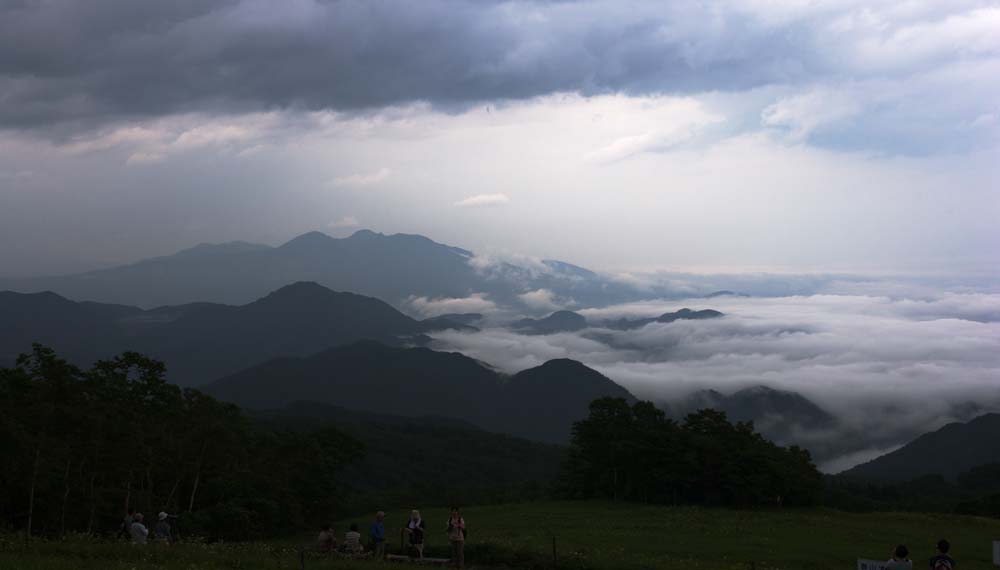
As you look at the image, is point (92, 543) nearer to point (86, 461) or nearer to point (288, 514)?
point (86, 461)

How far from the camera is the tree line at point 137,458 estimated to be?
4259 cm

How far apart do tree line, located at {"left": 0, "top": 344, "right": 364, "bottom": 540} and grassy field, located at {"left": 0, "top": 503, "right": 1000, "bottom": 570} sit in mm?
6873

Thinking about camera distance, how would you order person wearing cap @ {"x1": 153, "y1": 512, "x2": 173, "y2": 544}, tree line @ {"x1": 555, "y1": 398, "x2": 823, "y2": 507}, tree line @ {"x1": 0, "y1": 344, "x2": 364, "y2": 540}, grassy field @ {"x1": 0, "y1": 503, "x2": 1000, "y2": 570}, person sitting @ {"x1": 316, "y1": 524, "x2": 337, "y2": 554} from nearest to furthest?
grassy field @ {"x1": 0, "y1": 503, "x2": 1000, "y2": 570}, person sitting @ {"x1": 316, "y1": 524, "x2": 337, "y2": 554}, person wearing cap @ {"x1": 153, "y1": 512, "x2": 173, "y2": 544}, tree line @ {"x1": 0, "y1": 344, "x2": 364, "y2": 540}, tree line @ {"x1": 555, "y1": 398, "x2": 823, "y2": 507}

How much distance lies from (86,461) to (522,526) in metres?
25.0

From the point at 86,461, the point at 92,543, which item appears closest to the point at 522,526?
the point at 86,461

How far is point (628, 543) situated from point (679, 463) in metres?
37.6

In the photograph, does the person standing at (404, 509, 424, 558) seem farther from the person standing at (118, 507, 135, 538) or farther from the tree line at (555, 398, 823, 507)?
the tree line at (555, 398, 823, 507)

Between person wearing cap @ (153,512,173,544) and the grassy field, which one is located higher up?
person wearing cap @ (153,512,173,544)

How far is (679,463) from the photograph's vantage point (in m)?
78.6

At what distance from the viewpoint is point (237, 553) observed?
95.0 ft

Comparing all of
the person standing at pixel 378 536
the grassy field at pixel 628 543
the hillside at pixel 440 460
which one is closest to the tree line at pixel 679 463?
the grassy field at pixel 628 543

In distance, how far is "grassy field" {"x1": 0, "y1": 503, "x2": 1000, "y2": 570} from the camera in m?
26.4

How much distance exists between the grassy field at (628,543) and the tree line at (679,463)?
492 centimetres

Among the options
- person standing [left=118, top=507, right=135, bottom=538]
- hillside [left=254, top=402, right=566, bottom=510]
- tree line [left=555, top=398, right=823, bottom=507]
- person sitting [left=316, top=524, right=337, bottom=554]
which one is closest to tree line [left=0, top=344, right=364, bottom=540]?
person standing [left=118, top=507, right=135, bottom=538]
